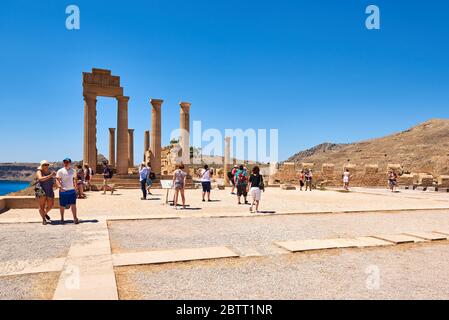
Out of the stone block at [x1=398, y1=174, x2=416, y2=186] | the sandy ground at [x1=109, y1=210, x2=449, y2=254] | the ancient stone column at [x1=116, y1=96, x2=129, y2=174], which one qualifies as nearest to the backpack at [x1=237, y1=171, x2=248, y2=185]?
the sandy ground at [x1=109, y1=210, x2=449, y2=254]

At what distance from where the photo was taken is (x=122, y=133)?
85.9 ft

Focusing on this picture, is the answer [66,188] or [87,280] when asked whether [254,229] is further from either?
[66,188]

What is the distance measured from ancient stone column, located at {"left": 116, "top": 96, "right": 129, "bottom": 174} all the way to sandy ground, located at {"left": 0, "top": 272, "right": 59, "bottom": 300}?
2245 centimetres

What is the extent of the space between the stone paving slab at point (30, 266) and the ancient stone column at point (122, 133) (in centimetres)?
2172

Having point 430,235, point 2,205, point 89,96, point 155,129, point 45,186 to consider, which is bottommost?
point 430,235

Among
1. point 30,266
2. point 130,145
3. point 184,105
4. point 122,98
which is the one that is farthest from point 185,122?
point 30,266

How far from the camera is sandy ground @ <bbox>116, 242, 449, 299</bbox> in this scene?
13.0 feet

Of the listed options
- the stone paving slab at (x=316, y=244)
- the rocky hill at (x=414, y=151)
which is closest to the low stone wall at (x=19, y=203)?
the stone paving slab at (x=316, y=244)

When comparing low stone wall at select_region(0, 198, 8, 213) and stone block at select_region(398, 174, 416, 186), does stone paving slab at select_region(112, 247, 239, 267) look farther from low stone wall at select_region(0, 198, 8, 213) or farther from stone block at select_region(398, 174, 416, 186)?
stone block at select_region(398, 174, 416, 186)

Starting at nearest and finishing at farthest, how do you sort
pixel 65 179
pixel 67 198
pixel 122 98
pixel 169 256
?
pixel 169 256 → pixel 67 198 → pixel 65 179 → pixel 122 98

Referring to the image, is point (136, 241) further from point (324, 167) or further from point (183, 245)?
point (324, 167)

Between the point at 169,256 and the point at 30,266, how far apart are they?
195 centimetres

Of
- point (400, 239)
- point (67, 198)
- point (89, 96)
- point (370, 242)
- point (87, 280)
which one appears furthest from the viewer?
point (89, 96)
